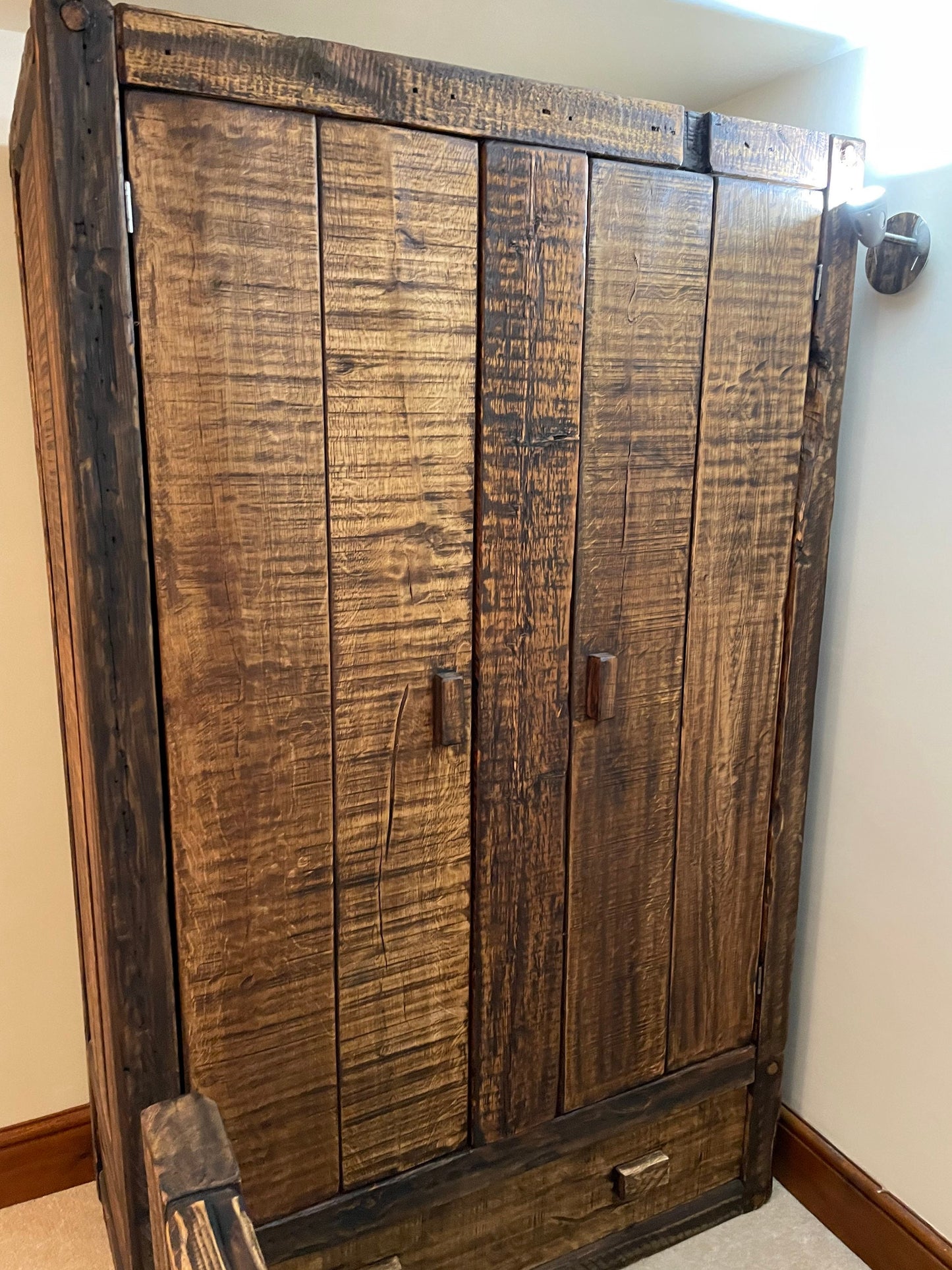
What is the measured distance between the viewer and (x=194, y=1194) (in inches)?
30.0

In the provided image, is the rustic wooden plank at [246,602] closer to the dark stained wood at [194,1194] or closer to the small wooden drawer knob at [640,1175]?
the dark stained wood at [194,1194]

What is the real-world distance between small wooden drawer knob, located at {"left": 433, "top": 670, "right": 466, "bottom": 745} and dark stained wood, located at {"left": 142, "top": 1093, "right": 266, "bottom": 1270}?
1.80ft

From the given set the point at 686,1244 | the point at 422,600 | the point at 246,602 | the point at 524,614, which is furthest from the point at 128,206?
the point at 686,1244

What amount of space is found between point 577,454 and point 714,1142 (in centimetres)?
127

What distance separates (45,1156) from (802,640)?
1683 mm

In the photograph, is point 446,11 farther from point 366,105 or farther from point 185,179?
point 185,179

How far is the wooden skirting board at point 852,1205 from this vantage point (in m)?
1.55

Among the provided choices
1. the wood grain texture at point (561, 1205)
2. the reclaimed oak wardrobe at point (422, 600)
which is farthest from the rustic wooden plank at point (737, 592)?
the wood grain texture at point (561, 1205)

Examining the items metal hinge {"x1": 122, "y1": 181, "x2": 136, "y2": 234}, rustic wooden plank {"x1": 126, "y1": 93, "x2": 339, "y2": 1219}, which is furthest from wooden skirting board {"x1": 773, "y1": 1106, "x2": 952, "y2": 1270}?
metal hinge {"x1": 122, "y1": 181, "x2": 136, "y2": 234}

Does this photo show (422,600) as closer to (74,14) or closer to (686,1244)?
(74,14)

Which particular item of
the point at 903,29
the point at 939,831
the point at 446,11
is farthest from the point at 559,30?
the point at 939,831

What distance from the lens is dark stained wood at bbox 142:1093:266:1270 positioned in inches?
28.2

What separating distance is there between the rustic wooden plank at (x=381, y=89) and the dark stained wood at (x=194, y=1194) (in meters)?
1.03

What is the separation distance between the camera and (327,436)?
45.1 inches
